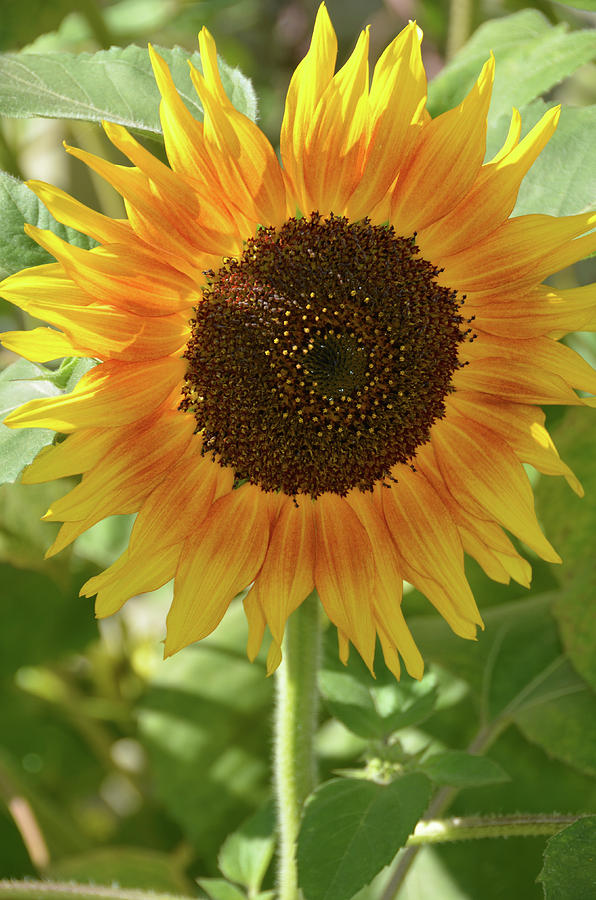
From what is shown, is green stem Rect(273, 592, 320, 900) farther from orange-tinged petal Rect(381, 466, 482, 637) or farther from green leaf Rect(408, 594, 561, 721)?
green leaf Rect(408, 594, 561, 721)

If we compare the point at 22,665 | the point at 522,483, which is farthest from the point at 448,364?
the point at 22,665

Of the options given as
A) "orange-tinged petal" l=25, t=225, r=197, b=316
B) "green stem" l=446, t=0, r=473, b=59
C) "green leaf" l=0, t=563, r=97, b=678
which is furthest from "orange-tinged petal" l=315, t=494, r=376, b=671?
"green stem" l=446, t=0, r=473, b=59

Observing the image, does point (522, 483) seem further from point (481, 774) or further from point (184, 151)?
point (184, 151)

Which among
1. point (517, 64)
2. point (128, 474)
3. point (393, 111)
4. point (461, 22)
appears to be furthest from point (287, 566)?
point (461, 22)

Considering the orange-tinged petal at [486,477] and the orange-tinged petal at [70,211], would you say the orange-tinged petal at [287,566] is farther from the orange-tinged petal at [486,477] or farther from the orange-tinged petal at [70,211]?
the orange-tinged petal at [70,211]

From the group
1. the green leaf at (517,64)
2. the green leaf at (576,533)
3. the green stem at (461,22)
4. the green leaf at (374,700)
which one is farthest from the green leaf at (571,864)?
the green stem at (461,22)

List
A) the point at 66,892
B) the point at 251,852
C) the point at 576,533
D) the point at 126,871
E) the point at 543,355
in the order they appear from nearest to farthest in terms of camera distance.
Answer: the point at 543,355 < the point at 66,892 < the point at 251,852 < the point at 576,533 < the point at 126,871

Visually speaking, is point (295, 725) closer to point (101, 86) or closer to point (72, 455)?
point (72, 455)
